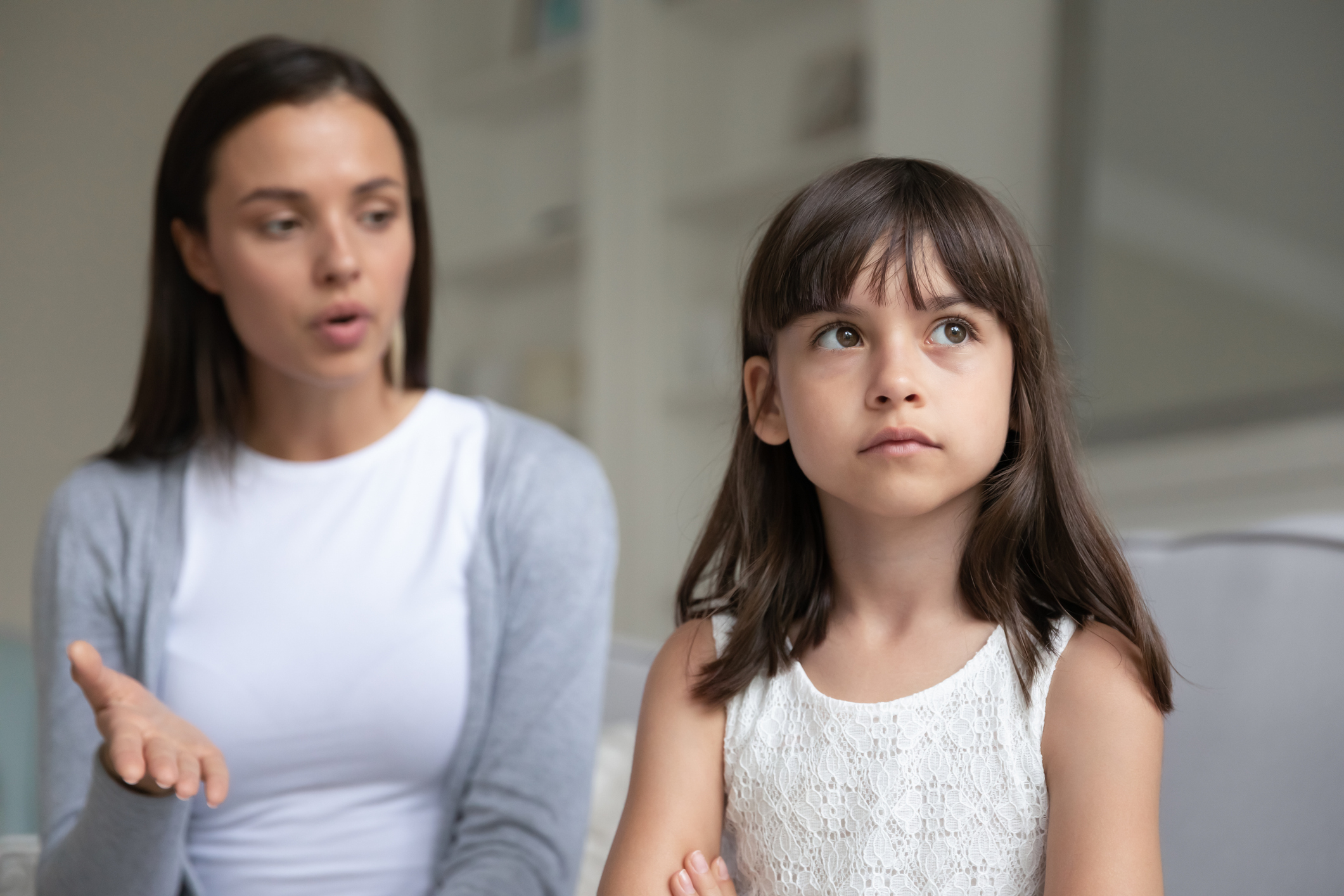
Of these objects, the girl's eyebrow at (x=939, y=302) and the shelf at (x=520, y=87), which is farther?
the shelf at (x=520, y=87)

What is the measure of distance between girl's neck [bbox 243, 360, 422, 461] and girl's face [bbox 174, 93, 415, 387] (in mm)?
83

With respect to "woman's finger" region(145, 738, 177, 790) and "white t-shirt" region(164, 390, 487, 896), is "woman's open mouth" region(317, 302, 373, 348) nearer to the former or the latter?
"white t-shirt" region(164, 390, 487, 896)

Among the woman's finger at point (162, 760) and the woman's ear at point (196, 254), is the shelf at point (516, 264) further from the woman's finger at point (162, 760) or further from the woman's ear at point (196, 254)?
the woman's finger at point (162, 760)

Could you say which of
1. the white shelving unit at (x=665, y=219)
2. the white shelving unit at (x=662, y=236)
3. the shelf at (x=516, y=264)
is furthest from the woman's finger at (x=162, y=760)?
the shelf at (x=516, y=264)

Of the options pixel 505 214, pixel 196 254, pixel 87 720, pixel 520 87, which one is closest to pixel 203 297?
pixel 196 254

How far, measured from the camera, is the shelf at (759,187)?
2844mm

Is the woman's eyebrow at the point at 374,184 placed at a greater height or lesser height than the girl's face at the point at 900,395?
greater

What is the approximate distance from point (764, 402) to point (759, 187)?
2.34 meters

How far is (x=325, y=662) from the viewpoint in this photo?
1246 millimetres

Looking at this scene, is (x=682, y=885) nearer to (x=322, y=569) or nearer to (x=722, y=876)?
(x=722, y=876)

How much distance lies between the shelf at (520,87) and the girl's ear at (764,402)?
287 cm

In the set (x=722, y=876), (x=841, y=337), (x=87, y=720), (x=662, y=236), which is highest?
(x=841, y=337)

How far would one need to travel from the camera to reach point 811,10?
3.18 meters

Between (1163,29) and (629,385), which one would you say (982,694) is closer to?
(1163,29)
